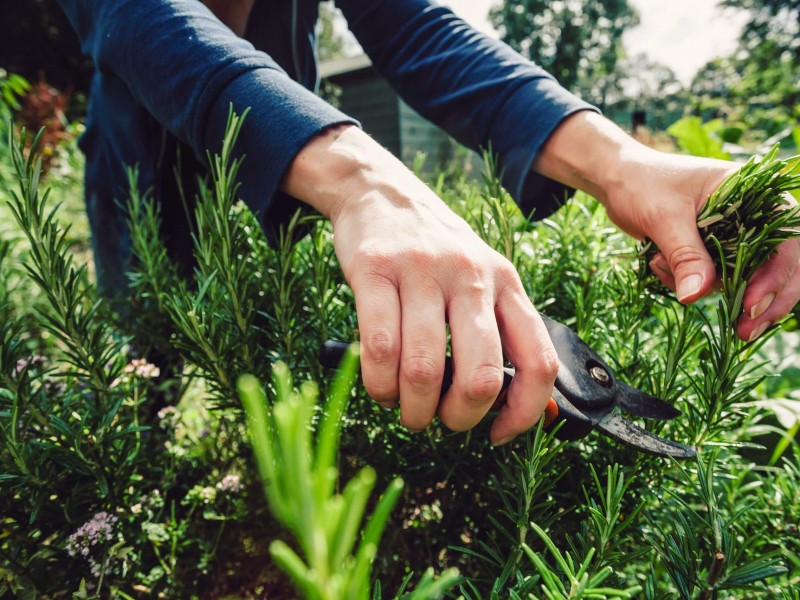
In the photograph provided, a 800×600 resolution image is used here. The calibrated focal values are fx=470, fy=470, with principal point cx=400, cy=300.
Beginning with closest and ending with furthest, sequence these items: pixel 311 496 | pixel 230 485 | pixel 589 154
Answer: pixel 311 496 → pixel 230 485 → pixel 589 154

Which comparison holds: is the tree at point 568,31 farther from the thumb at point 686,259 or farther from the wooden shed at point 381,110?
the thumb at point 686,259

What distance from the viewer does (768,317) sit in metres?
0.88

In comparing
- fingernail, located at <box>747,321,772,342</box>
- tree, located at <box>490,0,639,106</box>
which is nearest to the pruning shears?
fingernail, located at <box>747,321,772,342</box>

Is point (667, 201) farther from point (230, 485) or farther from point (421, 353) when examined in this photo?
point (230, 485)

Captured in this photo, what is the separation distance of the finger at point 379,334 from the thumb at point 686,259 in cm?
59

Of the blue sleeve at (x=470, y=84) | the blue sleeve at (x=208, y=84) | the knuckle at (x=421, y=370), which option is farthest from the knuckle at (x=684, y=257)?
the blue sleeve at (x=208, y=84)

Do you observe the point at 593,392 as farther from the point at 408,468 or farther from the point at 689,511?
the point at 408,468

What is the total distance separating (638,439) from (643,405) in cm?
12

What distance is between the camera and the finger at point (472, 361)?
0.71 meters

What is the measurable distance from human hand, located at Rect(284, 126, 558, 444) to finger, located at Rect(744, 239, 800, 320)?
430mm

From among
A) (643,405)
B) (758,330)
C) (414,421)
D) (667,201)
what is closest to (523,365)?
(414,421)

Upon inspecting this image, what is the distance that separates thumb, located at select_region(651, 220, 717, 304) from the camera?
0.93m

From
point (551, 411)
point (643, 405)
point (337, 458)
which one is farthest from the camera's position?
point (337, 458)

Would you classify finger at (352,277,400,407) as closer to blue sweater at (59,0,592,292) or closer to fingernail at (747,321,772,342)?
blue sweater at (59,0,592,292)
